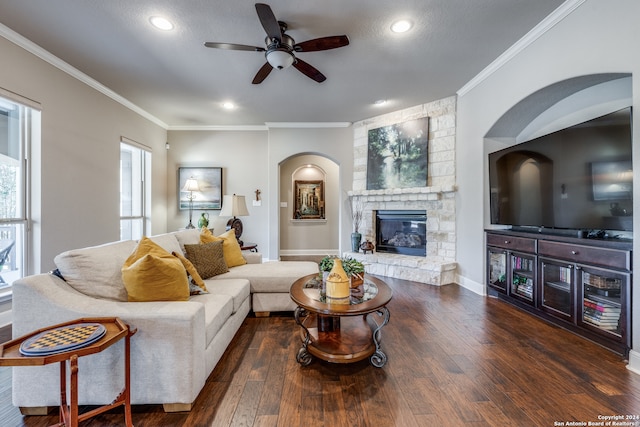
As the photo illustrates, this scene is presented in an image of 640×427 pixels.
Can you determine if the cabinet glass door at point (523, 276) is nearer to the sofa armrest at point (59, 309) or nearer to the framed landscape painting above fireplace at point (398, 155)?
the framed landscape painting above fireplace at point (398, 155)

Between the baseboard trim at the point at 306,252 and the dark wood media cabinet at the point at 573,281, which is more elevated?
the dark wood media cabinet at the point at 573,281

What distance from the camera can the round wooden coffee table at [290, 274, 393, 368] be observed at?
1768 mm

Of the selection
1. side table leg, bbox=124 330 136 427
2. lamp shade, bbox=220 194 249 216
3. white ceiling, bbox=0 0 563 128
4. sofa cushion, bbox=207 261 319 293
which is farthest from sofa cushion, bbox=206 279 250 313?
white ceiling, bbox=0 0 563 128

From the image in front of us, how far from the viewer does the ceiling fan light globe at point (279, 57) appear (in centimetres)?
239

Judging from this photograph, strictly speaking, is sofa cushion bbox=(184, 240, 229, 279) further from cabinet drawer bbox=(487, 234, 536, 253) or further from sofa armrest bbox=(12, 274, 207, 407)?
cabinet drawer bbox=(487, 234, 536, 253)

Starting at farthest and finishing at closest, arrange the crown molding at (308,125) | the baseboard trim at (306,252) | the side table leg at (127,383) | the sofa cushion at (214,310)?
the baseboard trim at (306,252), the crown molding at (308,125), the sofa cushion at (214,310), the side table leg at (127,383)

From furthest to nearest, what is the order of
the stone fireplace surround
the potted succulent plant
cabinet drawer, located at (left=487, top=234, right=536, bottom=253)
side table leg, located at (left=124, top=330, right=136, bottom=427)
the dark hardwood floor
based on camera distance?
the stone fireplace surround < cabinet drawer, located at (left=487, top=234, right=536, bottom=253) < the potted succulent plant < the dark hardwood floor < side table leg, located at (left=124, top=330, right=136, bottom=427)

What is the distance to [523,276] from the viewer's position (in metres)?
2.96

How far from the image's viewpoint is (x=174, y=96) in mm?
3963

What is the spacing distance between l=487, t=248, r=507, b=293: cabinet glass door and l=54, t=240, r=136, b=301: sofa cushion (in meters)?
3.76

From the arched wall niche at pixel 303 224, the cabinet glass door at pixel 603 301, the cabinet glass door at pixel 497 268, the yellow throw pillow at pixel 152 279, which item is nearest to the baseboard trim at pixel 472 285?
the cabinet glass door at pixel 497 268

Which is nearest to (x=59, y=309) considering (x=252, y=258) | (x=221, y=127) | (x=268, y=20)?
(x=252, y=258)

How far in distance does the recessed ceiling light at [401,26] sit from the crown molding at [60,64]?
3600 millimetres

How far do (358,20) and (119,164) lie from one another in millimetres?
3911
